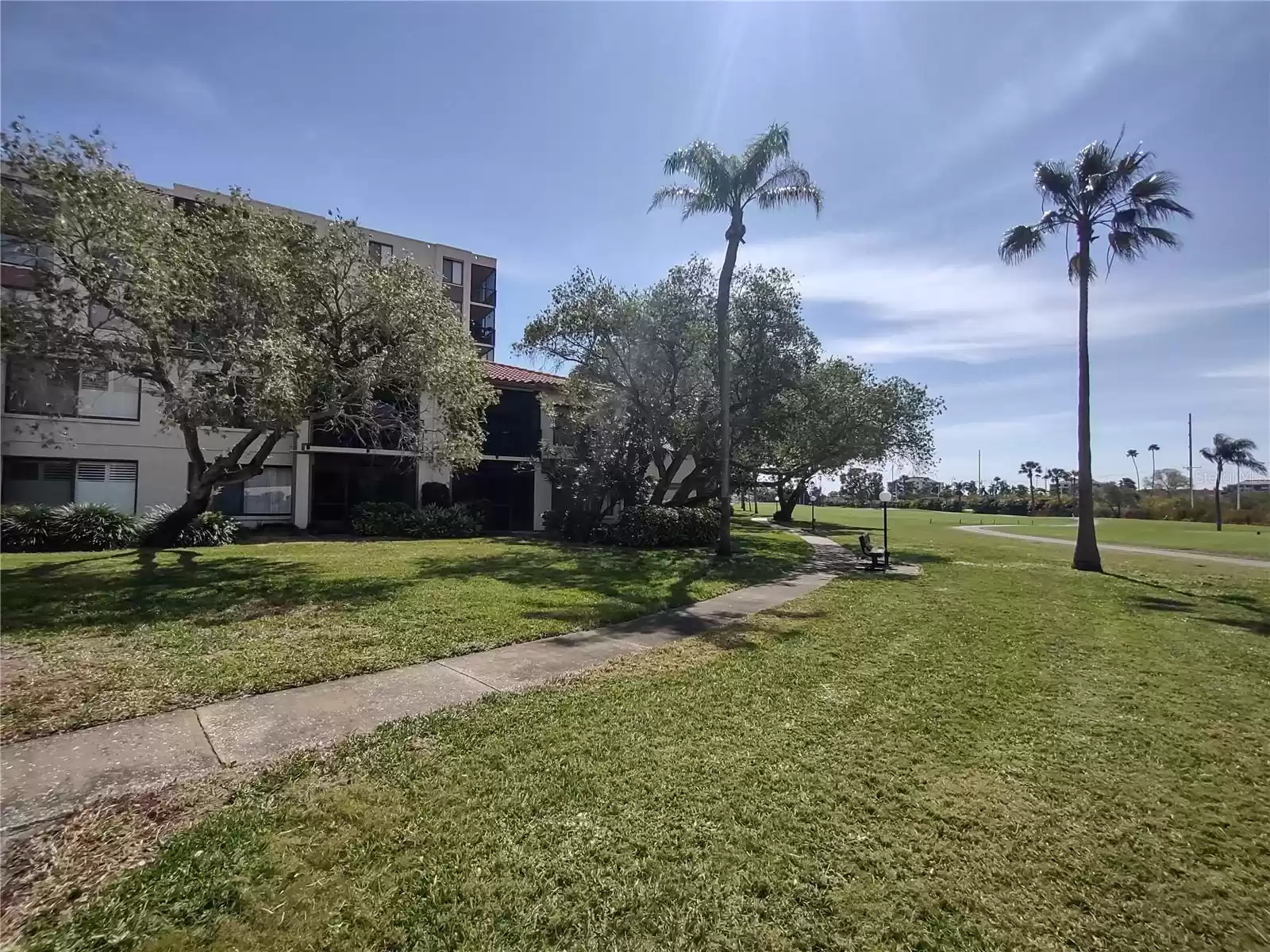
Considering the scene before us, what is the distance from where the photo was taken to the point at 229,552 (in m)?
14.0

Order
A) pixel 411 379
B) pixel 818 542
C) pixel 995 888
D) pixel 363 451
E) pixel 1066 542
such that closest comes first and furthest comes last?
pixel 995 888 < pixel 411 379 < pixel 363 451 < pixel 818 542 < pixel 1066 542

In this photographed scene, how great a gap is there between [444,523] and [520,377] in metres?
7.43

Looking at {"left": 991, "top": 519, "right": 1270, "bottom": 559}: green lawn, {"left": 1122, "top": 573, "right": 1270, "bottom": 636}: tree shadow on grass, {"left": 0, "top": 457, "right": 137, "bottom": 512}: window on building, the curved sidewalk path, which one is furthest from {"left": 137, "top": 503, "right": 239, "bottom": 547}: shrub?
{"left": 991, "top": 519, "right": 1270, "bottom": 559}: green lawn

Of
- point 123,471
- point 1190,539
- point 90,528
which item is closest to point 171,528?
point 90,528

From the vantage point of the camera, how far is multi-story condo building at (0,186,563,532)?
1634 cm

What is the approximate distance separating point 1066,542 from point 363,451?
99.3ft

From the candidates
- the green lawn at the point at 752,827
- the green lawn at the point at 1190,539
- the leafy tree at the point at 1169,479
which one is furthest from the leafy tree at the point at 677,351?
the leafy tree at the point at 1169,479

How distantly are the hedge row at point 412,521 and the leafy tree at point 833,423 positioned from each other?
10.8 meters

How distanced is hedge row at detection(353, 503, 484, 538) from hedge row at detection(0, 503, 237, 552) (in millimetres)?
5065

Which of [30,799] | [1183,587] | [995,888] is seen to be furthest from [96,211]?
[1183,587]

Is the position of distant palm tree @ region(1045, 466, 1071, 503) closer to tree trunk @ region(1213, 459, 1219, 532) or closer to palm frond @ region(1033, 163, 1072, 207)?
tree trunk @ region(1213, 459, 1219, 532)

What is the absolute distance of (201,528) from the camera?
51.4ft

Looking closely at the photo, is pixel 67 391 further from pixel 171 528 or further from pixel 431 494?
pixel 431 494

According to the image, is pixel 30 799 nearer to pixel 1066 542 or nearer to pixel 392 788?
pixel 392 788
